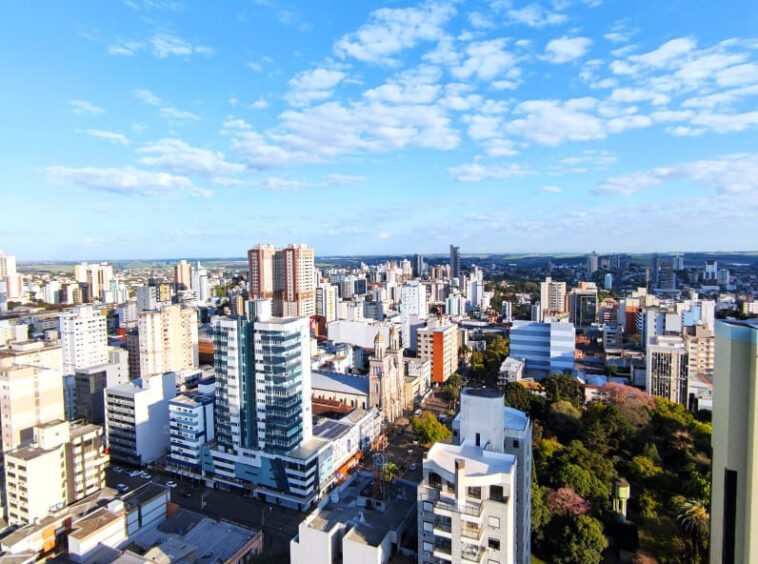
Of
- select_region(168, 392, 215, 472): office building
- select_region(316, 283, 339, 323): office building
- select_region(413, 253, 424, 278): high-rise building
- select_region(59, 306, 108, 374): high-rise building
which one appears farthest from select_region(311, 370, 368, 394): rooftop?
select_region(413, 253, 424, 278): high-rise building

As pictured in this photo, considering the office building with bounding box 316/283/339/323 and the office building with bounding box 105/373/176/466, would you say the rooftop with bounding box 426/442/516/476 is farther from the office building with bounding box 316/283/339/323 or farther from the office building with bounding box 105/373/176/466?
the office building with bounding box 316/283/339/323

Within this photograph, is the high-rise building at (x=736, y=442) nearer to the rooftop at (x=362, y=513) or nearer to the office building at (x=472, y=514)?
the office building at (x=472, y=514)

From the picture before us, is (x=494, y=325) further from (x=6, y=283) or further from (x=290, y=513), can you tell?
(x=6, y=283)

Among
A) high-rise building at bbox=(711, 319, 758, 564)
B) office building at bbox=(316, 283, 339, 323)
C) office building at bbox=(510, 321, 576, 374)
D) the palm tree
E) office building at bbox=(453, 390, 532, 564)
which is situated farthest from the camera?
office building at bbox=(316, 283, 339, 323)

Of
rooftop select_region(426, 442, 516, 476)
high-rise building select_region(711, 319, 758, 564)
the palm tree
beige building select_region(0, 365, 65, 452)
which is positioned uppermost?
high-rise building select_region(711, 319, 758, 564)

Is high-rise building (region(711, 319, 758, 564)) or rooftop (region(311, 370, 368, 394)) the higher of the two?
high-rise building (region(711, 319, 758, 564))

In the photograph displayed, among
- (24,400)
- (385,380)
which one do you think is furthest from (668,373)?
(24,400)
